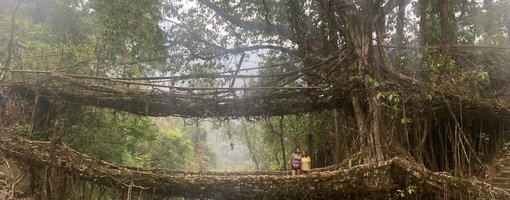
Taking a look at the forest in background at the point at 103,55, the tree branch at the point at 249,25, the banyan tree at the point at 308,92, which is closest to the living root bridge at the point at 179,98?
the banyan tree at the point at 308,92

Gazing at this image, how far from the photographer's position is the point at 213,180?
459 cm

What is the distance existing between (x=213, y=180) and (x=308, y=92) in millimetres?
1593

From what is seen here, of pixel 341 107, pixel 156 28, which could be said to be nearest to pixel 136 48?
pixel 156 28

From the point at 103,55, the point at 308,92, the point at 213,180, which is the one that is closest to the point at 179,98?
the point at 213,180

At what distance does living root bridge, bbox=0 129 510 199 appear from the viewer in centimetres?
432

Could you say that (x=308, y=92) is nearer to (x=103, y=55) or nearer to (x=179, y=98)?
(x=179, y=98)

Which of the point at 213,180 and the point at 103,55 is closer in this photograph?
the point at 213,180

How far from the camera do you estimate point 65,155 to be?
15.1ft

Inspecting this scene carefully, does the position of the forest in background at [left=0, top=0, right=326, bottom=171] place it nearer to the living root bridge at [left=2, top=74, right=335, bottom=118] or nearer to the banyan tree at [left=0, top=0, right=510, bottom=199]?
the banyan tree at [left=0, top=0, right=510, bottom=199]

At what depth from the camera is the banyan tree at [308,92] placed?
4.56 metres

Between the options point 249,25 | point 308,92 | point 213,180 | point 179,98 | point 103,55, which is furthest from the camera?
point 249,25

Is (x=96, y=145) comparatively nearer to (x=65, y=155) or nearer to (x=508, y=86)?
(x=65, y=155)

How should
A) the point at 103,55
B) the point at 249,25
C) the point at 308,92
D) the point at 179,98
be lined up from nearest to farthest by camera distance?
the point at 308,92 < the point at 179,98 < the point at 103,55 < the point at 249,25

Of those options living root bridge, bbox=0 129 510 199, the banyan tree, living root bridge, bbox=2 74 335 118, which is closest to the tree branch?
the banyan tree
